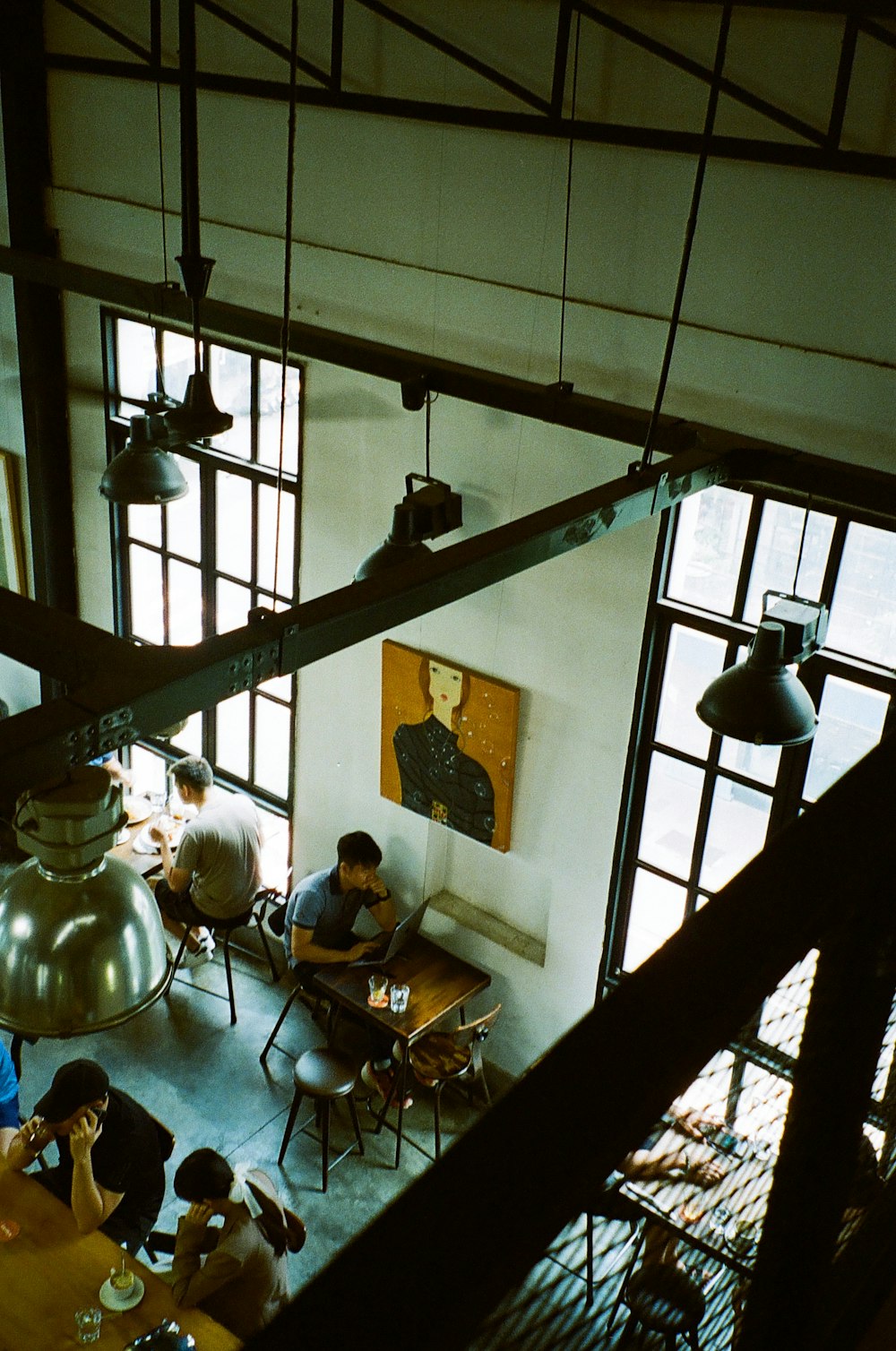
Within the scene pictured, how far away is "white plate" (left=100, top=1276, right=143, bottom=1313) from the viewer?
4.10 m

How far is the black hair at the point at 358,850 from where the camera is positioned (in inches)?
254

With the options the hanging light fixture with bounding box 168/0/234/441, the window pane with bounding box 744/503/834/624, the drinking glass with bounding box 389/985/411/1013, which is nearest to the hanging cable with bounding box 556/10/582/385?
the window pane with bounding box 744/503/834/624

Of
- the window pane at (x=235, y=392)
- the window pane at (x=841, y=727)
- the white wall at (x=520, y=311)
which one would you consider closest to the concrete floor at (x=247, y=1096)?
the white wall at (x=520, y=311)

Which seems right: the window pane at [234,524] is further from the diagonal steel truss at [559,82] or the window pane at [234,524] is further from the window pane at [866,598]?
the window pane at [866,598]

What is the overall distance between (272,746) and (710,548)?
3.23 m

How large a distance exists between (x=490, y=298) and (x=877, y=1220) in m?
4.73

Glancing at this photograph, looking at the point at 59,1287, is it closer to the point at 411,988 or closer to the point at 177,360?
the point at 411,988

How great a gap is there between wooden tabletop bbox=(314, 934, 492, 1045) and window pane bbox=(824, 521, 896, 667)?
8.50ft

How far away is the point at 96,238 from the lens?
721 cm

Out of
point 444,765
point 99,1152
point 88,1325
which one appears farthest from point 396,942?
point 88,1325

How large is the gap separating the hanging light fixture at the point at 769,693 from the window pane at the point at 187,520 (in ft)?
13.7

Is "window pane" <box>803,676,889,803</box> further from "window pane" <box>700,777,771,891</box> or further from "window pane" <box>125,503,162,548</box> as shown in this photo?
"window pane" <box>125,503,162,548</box>

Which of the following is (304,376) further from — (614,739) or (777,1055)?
(777,1055)

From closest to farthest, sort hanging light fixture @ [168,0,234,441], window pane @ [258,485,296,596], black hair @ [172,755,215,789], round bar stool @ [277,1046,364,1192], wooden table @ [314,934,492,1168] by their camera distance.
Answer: hanging light fixture @ [168,0,234,441]
round bar stool @ [277,1046,364,1192]
wooden table @ [314,934,492,1168]
window pane @ [258,485,296,596]
black hair @ [172,755,215,789]
